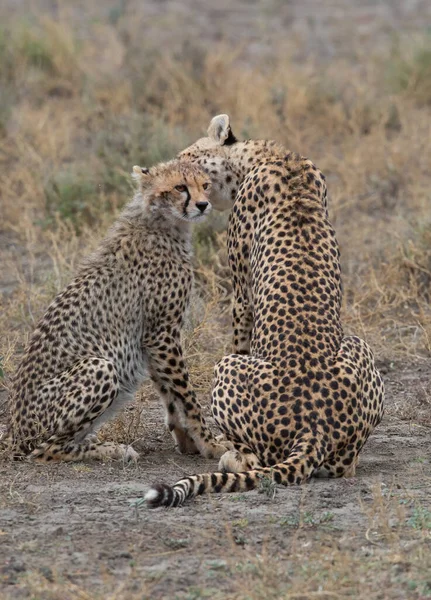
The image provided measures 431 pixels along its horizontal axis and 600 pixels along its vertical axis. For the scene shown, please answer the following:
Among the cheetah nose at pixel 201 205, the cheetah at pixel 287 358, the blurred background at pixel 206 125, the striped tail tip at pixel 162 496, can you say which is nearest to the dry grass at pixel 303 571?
the striped tail tip at pixel 162 496

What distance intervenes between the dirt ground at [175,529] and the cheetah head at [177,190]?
3.96 feet

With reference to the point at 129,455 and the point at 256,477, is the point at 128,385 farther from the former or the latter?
the point at 256,477

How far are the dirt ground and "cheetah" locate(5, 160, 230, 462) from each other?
21cm

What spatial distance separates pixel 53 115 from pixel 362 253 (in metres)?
4.01

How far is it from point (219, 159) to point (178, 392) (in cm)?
116

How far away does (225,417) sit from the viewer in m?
4.95

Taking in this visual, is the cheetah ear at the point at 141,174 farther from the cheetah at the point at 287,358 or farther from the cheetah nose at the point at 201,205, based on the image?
the cheetah at the point at 287,358

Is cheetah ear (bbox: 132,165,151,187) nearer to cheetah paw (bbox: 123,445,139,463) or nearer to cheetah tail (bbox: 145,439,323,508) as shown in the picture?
cheetah paw (bbox: 123,445,139,463)

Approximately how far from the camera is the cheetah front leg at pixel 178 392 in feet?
18.6

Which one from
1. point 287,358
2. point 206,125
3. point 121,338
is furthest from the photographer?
point 206,125

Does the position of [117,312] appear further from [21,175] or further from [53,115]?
[53,115]

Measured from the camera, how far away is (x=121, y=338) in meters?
5.59

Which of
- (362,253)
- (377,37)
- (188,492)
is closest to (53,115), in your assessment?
(362,253)

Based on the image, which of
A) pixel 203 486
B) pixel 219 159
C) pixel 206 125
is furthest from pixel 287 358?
pixel 206 125
